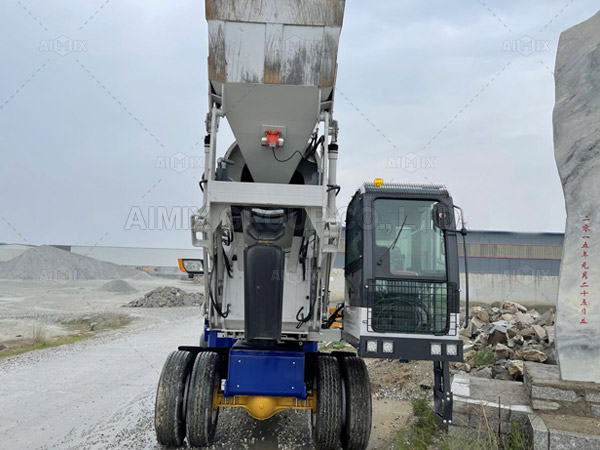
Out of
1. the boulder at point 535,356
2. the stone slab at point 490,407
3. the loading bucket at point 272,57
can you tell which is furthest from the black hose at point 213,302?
the boulder at point 535,356

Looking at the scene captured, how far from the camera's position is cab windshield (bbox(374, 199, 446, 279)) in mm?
4758

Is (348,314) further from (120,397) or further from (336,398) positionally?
(120,397)

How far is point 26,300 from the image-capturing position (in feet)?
90.5

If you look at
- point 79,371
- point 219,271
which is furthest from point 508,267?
point 219,271

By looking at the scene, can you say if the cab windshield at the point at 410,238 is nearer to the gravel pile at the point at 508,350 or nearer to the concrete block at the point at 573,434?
the concrete block at the point at 573,434

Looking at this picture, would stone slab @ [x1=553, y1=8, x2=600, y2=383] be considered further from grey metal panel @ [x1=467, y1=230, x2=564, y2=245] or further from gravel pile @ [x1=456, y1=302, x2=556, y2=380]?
grey metal panel @ [x1=467, y1=230, x2=564, y2=245]

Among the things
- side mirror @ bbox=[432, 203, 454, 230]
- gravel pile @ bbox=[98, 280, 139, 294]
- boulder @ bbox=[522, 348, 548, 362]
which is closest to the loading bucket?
side mirror @ bbox=[432, 203, 454, 230]

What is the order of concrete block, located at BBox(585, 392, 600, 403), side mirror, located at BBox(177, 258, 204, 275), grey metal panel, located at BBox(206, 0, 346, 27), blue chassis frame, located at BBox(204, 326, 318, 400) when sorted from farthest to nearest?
side mirror, located at BBox(177, 258, 204, 275) → blue chassis frame, located at BBox(204, 326, 318, 400) → concrete block, located at BBox(585, 392, 600, 403) → grey metal panel, located at BBox(206, 0, 346, 27)

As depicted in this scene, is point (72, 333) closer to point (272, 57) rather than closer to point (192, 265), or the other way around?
point (192, 265)

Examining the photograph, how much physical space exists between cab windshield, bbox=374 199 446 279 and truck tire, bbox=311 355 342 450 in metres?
1.28

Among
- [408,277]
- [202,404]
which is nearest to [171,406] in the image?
[202,404]

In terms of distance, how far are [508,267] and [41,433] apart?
25.9m

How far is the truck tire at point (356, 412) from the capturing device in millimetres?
4938

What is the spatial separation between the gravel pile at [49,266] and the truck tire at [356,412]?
38827 millimetres
